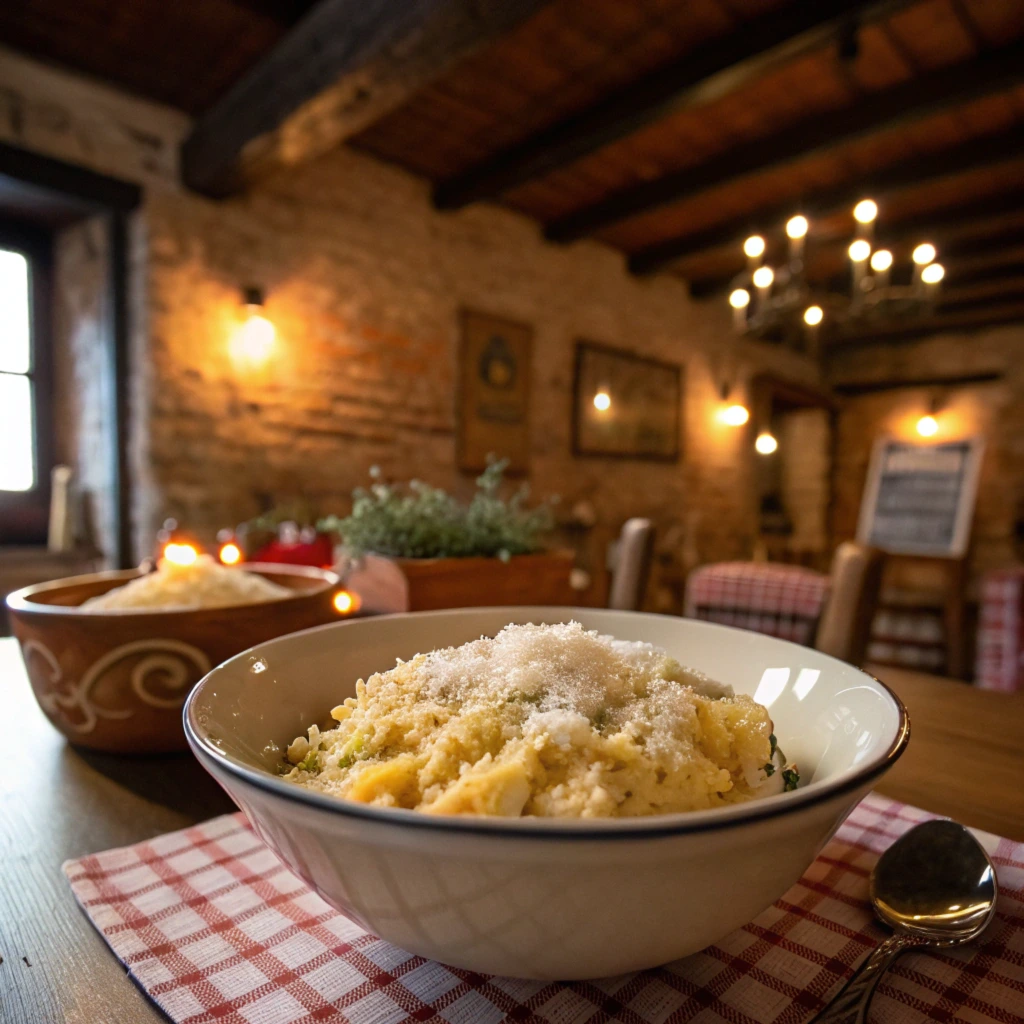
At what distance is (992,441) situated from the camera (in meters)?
6.09

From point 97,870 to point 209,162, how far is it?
2957 mm

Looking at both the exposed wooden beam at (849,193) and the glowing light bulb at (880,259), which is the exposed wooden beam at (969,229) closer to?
the exposed wooden beam at (849,193)

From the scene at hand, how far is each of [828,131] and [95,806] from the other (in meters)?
3.73

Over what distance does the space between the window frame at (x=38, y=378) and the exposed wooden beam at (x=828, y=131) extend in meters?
2.94

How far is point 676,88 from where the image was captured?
271 cm

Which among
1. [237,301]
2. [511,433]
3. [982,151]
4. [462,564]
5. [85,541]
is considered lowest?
[85,541]

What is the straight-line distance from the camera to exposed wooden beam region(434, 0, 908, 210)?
229 cm

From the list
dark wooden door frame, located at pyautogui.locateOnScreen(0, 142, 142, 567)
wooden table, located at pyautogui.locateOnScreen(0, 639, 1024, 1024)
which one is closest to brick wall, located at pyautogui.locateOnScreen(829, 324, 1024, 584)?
wooden table, located at pyautogui.locateOnScreen(0, 639, 1024, 1024)

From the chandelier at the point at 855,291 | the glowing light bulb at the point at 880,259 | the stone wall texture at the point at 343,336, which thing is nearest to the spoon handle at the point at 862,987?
the stone wall texture at the point at 343,336

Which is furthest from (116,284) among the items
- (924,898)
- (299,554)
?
(924,898)

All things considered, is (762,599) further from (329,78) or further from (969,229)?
(969,229)

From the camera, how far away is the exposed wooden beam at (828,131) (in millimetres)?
2680

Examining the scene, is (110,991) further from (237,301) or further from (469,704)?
(237,301)

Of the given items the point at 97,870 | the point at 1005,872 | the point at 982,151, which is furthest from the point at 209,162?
the point at 982,151
